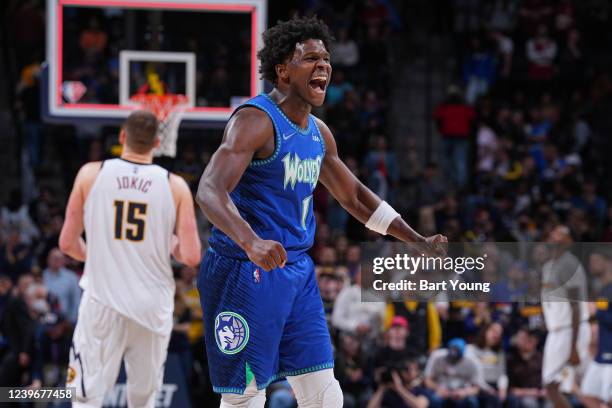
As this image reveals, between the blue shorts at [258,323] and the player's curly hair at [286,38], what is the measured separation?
38.7 inches

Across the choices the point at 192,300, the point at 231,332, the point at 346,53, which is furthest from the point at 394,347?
the point at 346,53

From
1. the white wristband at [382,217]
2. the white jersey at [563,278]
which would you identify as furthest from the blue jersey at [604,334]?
the white wristband at [382,217]

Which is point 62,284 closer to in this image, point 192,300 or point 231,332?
point 192,300

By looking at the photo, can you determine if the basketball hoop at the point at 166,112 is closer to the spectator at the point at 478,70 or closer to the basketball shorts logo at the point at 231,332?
the basketball shorts logo at the point at 231,332

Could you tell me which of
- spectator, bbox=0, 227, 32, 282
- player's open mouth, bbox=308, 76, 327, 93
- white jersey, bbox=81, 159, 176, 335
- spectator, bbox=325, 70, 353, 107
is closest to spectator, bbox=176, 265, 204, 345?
spectator, bbox=0, 227, 32, 282

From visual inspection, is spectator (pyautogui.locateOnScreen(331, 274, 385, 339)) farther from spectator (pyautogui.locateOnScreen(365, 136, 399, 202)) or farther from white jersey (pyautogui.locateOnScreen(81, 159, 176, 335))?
white jersey (pyautogui.locateOnScreen(81, 159, 176, 335))

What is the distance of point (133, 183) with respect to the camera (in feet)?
21.5

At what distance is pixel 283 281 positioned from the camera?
5.11m

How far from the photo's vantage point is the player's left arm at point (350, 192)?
18.3 ft

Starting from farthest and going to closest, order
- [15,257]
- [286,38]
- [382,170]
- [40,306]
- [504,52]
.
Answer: [504,52] → [382,170] → [15,257] → [40,306] → [286,38]

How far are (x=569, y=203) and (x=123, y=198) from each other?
33.1ft

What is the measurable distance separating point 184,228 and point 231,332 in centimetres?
162

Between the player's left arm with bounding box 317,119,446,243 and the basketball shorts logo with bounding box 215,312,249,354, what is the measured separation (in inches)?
38.8

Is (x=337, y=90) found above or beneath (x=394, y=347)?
above
